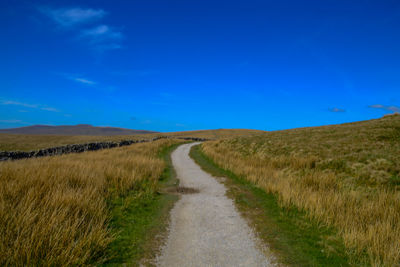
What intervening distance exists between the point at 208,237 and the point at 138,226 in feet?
7.18

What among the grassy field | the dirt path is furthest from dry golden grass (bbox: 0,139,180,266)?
the grassy field

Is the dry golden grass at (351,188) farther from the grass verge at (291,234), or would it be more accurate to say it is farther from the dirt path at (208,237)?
the dirt path at (208,237)

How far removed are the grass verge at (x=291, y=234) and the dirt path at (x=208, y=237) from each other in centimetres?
46

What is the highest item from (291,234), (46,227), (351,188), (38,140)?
(38,140)

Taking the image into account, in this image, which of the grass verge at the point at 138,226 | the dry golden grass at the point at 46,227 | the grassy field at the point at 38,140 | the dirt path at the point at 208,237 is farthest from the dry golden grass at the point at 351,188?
the grassy field at the point at 38,140

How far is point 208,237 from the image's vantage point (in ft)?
18.7

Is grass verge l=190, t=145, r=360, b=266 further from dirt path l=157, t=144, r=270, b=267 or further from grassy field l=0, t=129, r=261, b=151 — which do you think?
grassy field l=0, t=129, r=261, b=151

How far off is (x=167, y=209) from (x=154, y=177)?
5.14 metres

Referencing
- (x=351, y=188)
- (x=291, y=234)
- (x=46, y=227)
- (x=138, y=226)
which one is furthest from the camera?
(x=351, y=188)

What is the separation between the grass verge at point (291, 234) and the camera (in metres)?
4.87

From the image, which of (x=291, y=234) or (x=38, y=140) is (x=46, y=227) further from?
(x=38, y=140)

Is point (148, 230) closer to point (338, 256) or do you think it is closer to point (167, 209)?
point (167, 209)

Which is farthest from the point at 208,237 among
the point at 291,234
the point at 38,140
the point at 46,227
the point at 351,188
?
the point at 38,140

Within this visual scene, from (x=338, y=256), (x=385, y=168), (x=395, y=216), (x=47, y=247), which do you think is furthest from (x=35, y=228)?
(x=385, y=168)
